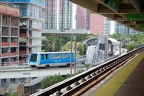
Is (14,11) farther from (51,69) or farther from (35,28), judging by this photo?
(51,69)

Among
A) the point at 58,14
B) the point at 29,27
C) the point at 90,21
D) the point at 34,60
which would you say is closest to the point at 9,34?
the point at 29,27

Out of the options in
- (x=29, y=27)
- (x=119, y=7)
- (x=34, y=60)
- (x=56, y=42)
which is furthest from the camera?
(x=56, y=42)

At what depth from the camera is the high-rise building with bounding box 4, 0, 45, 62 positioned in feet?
219

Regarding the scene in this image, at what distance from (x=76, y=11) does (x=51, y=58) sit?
8426 centimetres

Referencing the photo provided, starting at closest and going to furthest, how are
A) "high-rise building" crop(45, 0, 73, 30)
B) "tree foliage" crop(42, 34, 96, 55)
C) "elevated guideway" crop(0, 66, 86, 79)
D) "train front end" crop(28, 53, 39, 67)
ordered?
"elevated guideway" crop(0, 66, 86, 79)
"train front end" crop(28, 53, 39, 67)
"tree foliage" crop(42, 34, 96, 55)
"high-rise building" crop(45, 0, 73, 30)

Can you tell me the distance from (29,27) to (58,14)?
48.8 metres

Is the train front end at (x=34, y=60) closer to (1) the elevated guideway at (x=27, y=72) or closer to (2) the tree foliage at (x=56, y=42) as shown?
(1) the elevated guideway at (x=27, y=72)

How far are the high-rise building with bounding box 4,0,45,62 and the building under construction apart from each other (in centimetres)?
304

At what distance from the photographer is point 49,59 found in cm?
4150

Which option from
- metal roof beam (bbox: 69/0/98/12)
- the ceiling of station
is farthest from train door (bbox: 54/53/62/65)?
metal roof beam (bbox: 69/0/98/12)

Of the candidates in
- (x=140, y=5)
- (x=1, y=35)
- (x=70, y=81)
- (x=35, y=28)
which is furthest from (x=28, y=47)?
(x=70, y=81)

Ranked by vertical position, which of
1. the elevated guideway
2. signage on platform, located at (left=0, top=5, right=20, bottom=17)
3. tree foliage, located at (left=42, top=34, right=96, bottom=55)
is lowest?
the elevated guideway

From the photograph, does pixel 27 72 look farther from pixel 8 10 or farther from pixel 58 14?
pixel 58 14

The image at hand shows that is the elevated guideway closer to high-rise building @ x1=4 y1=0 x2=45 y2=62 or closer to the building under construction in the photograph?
the building under construction
